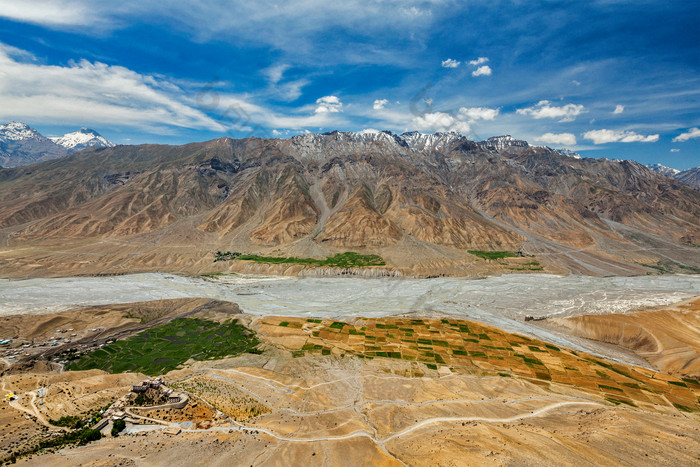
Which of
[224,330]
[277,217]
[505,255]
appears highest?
[277,217]

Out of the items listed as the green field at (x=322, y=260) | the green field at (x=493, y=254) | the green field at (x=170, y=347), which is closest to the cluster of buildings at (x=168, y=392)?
the green field at (x=170, y=347)

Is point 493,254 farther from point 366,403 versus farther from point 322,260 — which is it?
point 366,403

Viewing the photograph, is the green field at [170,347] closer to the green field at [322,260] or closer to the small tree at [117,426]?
the small tree at [117,426]

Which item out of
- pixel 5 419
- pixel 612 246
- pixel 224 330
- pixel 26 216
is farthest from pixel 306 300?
pixel 26 216

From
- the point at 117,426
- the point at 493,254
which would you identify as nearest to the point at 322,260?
the point at 493,254

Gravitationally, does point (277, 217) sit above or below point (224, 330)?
above

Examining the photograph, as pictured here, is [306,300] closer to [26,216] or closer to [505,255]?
[505,255]
